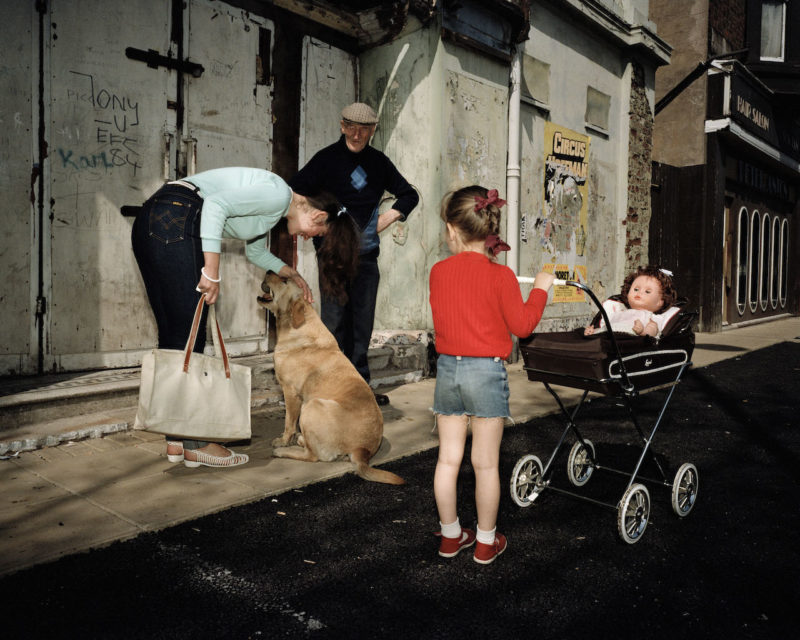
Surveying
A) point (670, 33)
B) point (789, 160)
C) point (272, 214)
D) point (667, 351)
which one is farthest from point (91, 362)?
point (789, 160)

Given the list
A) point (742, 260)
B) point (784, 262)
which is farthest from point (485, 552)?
point (784, 262)

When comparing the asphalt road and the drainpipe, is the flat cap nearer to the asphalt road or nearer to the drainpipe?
the asphalt road

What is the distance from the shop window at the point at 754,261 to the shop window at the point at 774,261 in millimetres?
1167

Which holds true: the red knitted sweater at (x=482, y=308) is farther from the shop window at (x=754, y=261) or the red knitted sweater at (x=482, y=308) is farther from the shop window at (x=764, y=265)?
the shop window at (x=764, y=265)

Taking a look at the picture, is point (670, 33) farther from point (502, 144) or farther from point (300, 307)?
point (300, 307)

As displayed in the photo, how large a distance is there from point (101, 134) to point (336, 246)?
2556 mm

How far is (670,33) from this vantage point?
13.2 metres

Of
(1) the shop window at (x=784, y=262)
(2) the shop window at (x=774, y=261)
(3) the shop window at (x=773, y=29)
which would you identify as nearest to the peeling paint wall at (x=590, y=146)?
(3) the shop window at (x=773, y=29)

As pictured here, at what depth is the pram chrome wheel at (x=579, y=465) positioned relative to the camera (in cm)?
362

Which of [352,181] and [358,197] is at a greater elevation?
[352,181]

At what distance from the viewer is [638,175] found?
11297mm

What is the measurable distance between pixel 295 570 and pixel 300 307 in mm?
1983

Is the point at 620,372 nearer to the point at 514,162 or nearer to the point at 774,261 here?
the point at 514,162

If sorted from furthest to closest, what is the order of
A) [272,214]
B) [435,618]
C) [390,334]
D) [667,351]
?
1. [390,334]
2. [272,214]
3. [667,351]
4. [435,618]
